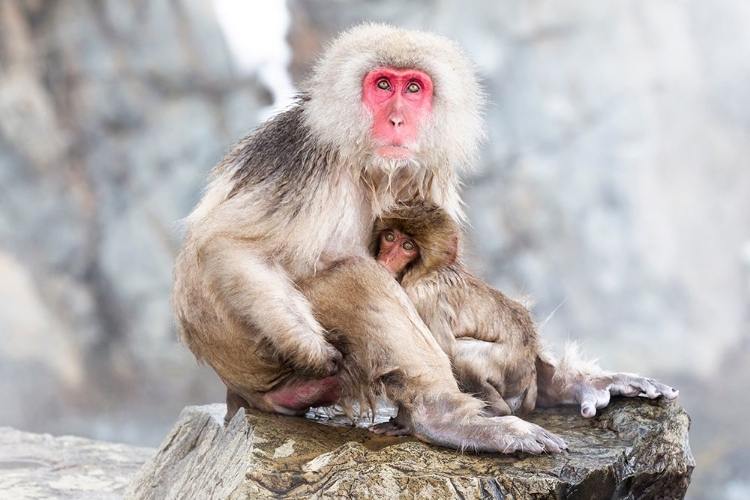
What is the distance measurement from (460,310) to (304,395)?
0.72m

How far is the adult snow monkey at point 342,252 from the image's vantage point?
355cm

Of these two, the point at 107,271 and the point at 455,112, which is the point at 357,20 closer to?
the point at 107,271

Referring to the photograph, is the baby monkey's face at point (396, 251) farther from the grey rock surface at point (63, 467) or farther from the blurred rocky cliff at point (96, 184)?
the blurred rocky cliff at point (96, 184)

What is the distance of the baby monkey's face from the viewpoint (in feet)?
12.9

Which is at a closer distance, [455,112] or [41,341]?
[455,112]

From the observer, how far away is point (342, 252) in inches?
147

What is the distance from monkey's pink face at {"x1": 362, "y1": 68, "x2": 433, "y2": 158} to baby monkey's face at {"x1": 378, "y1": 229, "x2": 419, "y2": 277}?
37cm

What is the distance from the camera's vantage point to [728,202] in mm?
10430

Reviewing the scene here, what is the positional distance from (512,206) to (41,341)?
17.5ft

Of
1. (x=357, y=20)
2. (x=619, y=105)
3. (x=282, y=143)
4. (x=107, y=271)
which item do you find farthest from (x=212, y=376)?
(x=282, y=143)

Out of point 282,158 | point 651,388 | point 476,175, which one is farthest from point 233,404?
point 476,175

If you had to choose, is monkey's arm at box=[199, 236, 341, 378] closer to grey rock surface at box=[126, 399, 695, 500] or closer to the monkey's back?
grey rock surface at box=[126, 399, 695, 500]

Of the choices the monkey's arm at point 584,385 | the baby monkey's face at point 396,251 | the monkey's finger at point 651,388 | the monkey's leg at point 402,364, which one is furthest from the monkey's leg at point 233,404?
the monkey's finger at point 651,388

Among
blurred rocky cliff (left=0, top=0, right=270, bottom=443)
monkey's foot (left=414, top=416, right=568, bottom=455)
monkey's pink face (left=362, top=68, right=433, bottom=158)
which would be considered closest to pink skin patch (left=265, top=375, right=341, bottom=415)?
monkey's foot (left=414, top=416, right=568, bottom=455)
